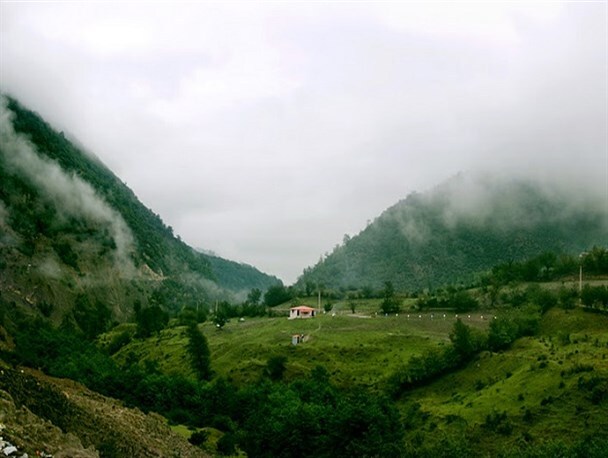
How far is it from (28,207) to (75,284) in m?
30.5

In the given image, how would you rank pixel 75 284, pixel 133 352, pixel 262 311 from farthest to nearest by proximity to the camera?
pixel 75 284
pixel 262 311
pixel 133 352

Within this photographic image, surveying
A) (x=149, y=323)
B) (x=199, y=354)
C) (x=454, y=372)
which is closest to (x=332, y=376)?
(x=454, y=372)

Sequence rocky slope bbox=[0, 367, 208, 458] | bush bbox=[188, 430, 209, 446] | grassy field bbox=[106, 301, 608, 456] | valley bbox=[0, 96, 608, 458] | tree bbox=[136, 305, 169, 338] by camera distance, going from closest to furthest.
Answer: rocky slope bbox=[0, 367, 208, 458] → valley bbox=[0, 96, 608, 458] → bush bbox=[188, 430, 209, 446] → grassy field bbox=[106, 301, 608, 456] → tree bbox=[136, 305, 169, 338]

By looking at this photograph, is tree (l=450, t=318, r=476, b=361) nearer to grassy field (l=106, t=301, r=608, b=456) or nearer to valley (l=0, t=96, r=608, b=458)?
valley (l=0, t=96, r=608, b=458)

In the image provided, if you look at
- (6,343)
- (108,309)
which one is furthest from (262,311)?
(6,343)

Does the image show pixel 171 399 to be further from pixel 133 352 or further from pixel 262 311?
pixel 262 311

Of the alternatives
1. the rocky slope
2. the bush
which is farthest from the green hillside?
the rocky slope

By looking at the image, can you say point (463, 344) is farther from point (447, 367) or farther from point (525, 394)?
point (525, 394)

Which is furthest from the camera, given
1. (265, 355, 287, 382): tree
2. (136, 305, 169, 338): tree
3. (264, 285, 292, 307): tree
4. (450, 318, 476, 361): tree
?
(264, 285, 292, 307): tree

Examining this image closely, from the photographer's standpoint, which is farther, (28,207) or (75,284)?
(28,207)

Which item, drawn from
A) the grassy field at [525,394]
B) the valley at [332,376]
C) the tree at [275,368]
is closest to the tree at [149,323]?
the valley at [332,376]

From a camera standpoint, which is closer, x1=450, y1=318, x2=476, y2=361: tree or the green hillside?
the green hillside

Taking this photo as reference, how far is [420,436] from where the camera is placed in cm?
6888

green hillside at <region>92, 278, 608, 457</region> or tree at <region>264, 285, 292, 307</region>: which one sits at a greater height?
tree at <region>264, 285, 292, 307</region>
